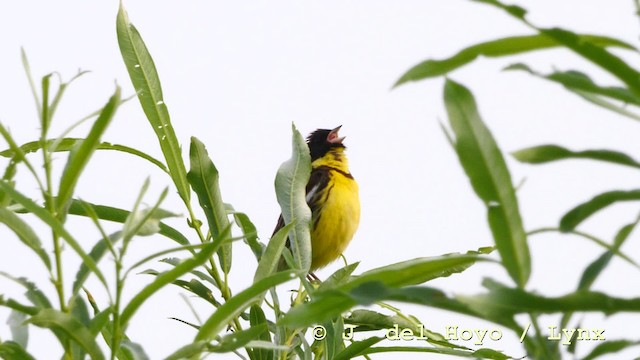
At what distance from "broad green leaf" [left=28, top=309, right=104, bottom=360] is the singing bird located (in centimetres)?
371

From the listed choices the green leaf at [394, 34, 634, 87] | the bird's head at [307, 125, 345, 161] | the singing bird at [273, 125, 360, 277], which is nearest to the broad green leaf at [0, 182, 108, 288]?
the green leaf at [394, 34, 634, 87]

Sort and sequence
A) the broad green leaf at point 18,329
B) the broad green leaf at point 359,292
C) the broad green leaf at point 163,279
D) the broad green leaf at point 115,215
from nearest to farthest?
the broad green leaf at point 359,292
the broad green leaf at point 163,279
the broad green leaf at point 18,329
the broad green leaf at point 115,215

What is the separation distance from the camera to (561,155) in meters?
1.09

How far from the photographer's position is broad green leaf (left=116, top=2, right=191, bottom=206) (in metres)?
2.02

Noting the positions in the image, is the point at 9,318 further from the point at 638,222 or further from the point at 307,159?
the point at 638,222

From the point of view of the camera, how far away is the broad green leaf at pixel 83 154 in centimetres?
128

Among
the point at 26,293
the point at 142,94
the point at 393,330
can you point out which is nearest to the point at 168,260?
the point at 142,94

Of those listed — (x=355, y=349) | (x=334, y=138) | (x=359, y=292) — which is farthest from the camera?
(x=334, y=138)

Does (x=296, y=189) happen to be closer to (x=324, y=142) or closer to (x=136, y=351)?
(x=136, y=351)

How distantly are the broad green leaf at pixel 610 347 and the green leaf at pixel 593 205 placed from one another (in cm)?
13

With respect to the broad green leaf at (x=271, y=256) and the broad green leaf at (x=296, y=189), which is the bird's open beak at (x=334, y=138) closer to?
the broad green leaf at (x=296, y=189)

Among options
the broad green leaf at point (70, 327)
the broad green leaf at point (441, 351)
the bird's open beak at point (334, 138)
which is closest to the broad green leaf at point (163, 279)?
the broad green leaf at point (70, 327)

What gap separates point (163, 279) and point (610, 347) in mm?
542

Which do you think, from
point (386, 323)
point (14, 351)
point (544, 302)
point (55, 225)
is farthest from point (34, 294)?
point (386, 323)
